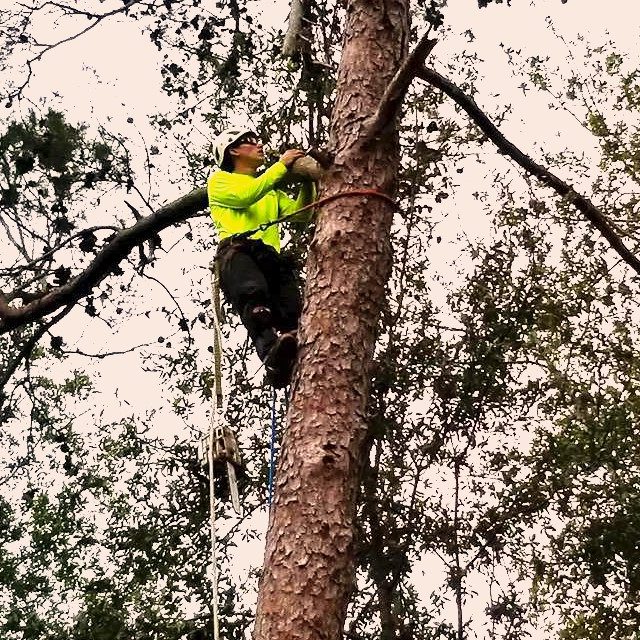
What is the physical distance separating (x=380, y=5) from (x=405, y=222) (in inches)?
143

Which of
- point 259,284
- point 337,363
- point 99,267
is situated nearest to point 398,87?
point 337,363

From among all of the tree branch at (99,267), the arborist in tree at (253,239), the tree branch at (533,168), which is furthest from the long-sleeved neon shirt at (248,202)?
the tree branch at (533,168)

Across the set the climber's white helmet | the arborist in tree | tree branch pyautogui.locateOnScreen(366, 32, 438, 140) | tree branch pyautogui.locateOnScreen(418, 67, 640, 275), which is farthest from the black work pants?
tree branch pyautogui.locateOnScreen(418, 67, 640, 275)

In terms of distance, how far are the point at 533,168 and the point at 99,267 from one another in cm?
212

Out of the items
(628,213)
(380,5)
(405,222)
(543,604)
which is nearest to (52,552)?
(543,604)

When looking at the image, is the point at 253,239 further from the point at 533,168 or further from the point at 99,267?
the point at 533,168

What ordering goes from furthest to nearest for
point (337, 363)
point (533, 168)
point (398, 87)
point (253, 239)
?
point (253, 239), point (533, 168), point (398, 87), point (337, 363)

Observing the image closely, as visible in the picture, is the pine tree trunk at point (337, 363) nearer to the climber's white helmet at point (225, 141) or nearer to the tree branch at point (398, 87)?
the tree branch at point (398, 87)

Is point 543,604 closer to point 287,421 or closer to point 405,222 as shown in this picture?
point 405,222

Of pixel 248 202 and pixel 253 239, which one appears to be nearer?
pixel 248 202

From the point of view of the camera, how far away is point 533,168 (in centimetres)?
337

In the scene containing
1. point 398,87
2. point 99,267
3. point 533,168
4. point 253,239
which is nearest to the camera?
point 398,87

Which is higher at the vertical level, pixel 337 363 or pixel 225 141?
pixel 225 141

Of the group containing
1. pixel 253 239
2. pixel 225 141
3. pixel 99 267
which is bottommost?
pixel 253 239
